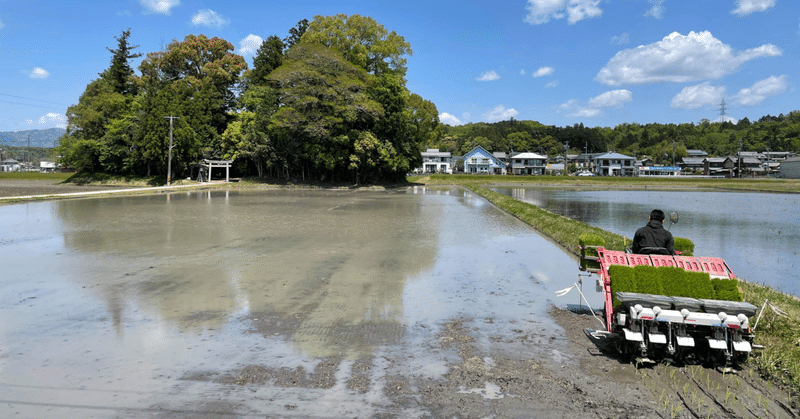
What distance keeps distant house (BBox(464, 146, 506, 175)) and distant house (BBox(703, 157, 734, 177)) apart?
41416 mm

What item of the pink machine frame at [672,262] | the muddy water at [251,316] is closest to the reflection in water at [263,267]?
the muddy water at [251,316]

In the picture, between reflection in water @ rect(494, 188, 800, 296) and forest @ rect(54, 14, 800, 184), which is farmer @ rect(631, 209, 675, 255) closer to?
reflection in water @ rect(494, 188, 800, 296)

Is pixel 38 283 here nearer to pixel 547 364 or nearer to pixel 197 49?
pixel 547 364

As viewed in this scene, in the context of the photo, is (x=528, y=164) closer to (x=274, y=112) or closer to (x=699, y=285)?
(x=274, y=112)

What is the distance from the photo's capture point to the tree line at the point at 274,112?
44.8 metres

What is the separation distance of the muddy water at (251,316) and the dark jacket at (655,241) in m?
1.55

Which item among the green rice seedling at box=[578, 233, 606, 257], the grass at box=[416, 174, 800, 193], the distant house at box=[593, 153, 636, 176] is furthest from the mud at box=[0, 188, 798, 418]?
the distant house at box=[593, 153, 636, 176]

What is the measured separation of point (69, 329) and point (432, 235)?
10.5 meters

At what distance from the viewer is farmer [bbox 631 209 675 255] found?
602cm

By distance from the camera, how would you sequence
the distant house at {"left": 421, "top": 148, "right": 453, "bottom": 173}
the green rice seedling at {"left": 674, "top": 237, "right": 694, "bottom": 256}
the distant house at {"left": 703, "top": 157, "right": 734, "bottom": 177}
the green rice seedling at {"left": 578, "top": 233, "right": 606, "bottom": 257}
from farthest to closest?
the distant house at {"left": 421, "top": 148, "right": 453, "bottom": 173} → the distant house at {"left": 703, "top": 157, "right": 734, "bottom": 177} → the green rice seedling at {"left": 578, "top": 233, "right": 606, "bottom": 257} → the green rice seedling at {"left": 674, "top": 237, "right": 694, "bottom": 256}

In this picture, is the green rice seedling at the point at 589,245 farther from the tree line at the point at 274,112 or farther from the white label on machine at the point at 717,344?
the tree line at the point at 274,112

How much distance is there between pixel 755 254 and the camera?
12406 mm

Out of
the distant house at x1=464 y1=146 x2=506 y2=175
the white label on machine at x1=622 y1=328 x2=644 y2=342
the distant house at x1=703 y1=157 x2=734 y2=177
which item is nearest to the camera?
the white label on machine at x1=622 y1=328 x2=644 y2=342

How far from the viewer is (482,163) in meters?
96.8
